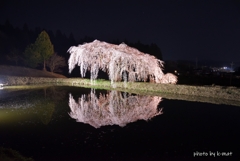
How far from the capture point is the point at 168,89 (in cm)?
2208

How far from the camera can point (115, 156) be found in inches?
288

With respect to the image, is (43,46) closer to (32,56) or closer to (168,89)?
(32,56)

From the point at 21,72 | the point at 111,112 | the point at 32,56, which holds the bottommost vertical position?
the point at 111,112

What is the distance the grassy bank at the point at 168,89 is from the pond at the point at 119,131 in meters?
2.98

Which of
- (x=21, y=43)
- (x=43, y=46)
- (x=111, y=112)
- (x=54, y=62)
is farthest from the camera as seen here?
(x=21, y=43)

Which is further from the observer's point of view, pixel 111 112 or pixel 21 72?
pixel 21 72

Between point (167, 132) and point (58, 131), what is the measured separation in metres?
4.99

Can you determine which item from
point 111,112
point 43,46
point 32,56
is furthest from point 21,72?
point 111,112

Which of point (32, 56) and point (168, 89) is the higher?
point (32, 56)

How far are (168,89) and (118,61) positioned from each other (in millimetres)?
6388

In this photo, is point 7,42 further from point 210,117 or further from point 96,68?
point 210,117

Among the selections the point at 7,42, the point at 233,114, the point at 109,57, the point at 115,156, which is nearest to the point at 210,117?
the point at 233,114

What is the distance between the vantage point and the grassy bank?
1802 cm

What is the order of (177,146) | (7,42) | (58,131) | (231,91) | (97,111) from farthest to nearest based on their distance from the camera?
(7,42) → (231,91) → (97,111) → (58,131) → (177,146)
